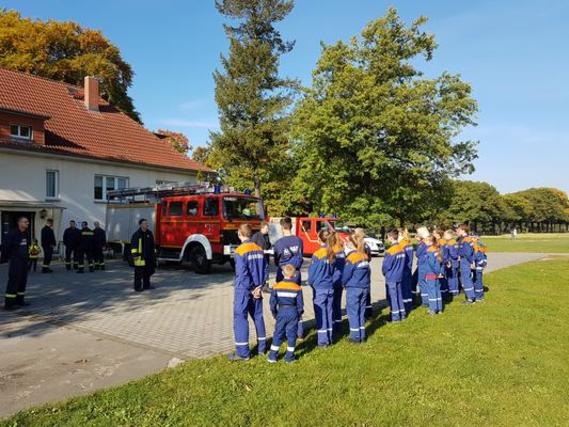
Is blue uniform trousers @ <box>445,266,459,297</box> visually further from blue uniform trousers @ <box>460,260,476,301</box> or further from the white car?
the white car

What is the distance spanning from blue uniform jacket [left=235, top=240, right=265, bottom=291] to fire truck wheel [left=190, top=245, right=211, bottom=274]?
33.7 feet

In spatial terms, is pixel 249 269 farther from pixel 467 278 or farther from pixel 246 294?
pixel 467 278

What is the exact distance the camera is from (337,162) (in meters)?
32.0

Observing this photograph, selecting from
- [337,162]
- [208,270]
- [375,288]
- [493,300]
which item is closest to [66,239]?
[208,270]

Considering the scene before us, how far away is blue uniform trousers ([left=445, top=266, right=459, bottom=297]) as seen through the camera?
11561mm

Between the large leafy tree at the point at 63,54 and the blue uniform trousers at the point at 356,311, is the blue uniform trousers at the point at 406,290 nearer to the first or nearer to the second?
the blue uniform trousers at the point at 356,311

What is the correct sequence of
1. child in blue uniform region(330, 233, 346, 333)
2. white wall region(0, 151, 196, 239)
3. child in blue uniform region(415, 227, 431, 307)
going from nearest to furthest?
child in blue uniform region(330, 233, 346, 333)
child in blue uniform region(415, 227, 431, 307)
white wall region(0, 151, 196, 239)

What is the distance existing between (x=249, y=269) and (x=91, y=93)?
91.3 feet

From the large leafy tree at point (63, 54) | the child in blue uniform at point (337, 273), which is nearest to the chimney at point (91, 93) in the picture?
the large leafy tree at point (63, 54)

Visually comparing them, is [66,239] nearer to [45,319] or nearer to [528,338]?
[45,319]

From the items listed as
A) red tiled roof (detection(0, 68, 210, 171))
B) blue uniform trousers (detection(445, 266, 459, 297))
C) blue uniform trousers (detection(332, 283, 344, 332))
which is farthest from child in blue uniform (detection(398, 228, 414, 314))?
red tiled roof (detection(0, 68, 210, 171))

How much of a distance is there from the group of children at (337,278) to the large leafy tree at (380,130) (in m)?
19.3

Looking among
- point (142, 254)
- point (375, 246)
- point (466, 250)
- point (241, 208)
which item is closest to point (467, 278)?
point (466, 250)

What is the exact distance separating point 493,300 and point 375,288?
136 inches
